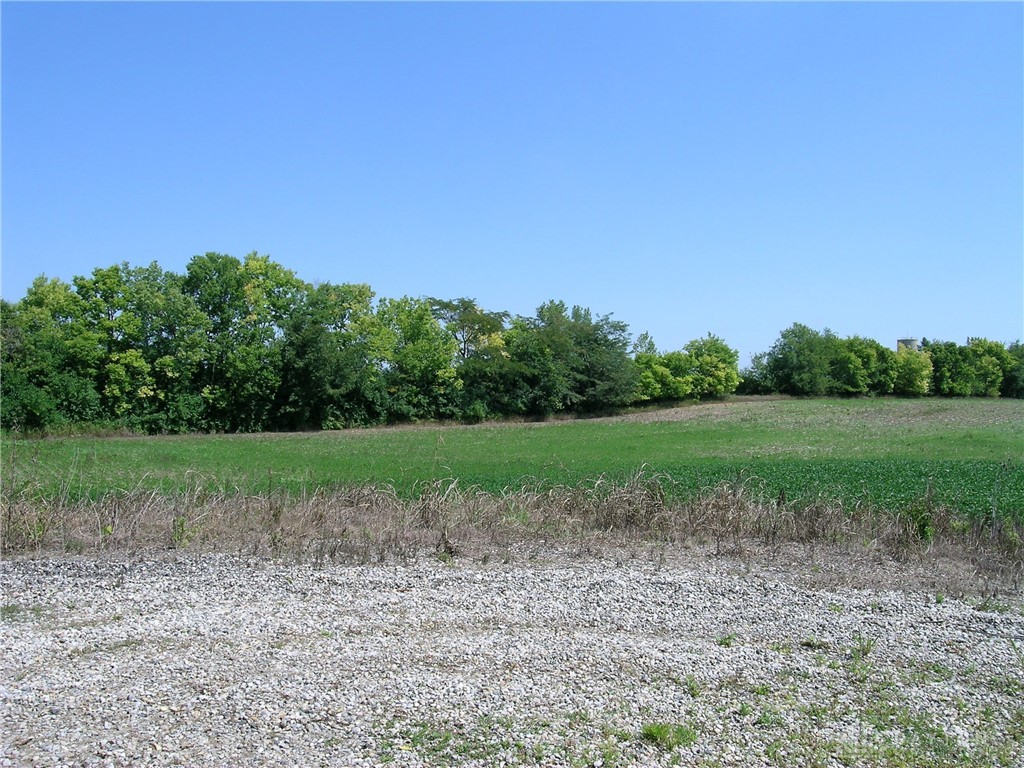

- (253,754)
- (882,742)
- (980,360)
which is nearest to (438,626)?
(253,754)

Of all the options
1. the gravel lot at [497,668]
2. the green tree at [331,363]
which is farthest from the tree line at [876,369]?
the gravel lot at [497,668]

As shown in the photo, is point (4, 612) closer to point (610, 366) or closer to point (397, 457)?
point (397, 457)

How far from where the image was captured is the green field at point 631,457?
57.4 ft

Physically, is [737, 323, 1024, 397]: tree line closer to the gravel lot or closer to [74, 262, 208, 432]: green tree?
[74, 262, 208, 432]: green tree

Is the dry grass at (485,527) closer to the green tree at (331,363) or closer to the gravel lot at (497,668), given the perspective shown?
the gravel lot at (497,668)

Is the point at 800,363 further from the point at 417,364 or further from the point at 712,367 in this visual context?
the point at 417,364

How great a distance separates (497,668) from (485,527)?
6.45 metres

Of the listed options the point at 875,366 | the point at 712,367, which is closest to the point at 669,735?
the point at 712,367

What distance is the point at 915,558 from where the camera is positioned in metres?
12.2

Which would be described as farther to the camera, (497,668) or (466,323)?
(466,323)

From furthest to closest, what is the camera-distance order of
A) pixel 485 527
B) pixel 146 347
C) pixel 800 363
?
pixel 800 363 → pixel 146 347 → pixel 485 527

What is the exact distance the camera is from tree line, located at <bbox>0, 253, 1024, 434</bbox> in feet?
170

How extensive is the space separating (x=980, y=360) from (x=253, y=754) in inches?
4227

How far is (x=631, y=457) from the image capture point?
37.4 m
